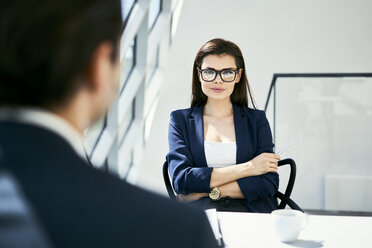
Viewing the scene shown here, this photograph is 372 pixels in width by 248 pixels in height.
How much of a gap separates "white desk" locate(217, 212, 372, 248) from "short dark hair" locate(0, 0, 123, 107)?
0.94 metres

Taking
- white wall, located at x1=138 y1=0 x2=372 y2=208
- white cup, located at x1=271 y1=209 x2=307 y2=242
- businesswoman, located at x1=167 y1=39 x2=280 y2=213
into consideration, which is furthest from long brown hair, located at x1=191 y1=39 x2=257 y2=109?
white wall, located at x1=138 y1=0 x2=372 y2=208

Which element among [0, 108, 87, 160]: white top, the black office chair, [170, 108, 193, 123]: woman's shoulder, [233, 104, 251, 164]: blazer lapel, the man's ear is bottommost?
the black office chair

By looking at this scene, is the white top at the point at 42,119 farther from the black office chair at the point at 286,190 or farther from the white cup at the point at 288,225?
the black office chair at the point at 286,190

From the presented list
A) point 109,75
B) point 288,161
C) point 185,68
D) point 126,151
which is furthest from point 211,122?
point 185,68

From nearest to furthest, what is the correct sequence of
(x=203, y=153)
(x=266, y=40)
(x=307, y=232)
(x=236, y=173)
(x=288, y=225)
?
1. (x=288, y=225)
2. (x=307, y=232)
3. (x=236, y=173)
4. (x=203, y=153)
5. (x=266, y=40)

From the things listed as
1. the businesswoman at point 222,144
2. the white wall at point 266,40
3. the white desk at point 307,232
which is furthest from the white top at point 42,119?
the white wall at point 266,40

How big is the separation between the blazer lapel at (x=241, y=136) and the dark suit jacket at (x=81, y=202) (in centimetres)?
174

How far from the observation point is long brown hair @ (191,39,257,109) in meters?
2.25

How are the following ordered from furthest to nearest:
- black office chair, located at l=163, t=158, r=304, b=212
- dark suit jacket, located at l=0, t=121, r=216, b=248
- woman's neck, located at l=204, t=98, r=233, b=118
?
woman's neck, located at l=204, t=98, r=233, b=118 < black office chair, located at l=163, t=158, r=304, b=212 < dark suit jacket, located at l=0, t=121, r=216, b=248

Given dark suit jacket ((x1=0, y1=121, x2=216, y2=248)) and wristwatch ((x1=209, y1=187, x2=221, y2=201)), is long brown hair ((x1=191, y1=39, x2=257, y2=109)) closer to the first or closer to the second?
wristwatch ((x1=209, y1=187, x2=221, y2=201))

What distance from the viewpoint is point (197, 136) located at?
225 cm

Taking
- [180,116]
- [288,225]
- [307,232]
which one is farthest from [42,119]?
[180,116]

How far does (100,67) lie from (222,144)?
1.75 m

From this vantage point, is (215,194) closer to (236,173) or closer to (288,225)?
(236,173)
